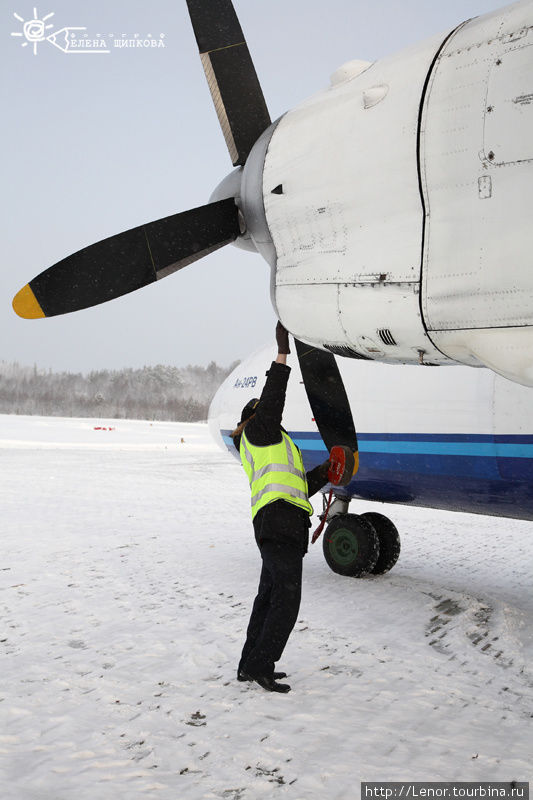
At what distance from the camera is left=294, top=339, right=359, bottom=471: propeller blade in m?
5.36

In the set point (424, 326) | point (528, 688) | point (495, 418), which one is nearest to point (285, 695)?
point (528, 688)

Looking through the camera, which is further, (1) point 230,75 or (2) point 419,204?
(1) point 230,75

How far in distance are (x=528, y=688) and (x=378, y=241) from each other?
3.24m

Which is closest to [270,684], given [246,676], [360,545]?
[246,676]

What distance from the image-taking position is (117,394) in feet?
359

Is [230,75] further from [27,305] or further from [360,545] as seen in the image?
[360,545]

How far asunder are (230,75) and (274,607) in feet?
12.5

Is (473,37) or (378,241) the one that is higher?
(473,37)

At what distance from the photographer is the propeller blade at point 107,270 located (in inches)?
159

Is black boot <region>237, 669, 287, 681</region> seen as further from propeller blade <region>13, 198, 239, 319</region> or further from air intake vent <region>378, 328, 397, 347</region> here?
propeller blade <region>13, 198, 239, 319</region>

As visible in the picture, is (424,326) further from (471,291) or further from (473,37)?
(473,37)

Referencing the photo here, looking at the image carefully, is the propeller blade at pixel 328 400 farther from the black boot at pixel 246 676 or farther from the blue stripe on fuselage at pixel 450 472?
the blue stripe on fuselage at pixel 450 472

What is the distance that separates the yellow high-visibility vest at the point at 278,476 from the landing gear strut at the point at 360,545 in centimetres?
322

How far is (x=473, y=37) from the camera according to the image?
321 centimetres
